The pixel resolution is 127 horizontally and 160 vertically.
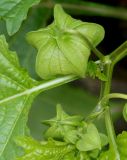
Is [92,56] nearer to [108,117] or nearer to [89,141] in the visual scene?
[108,117]

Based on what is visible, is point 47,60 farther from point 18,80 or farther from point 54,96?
point 54,96

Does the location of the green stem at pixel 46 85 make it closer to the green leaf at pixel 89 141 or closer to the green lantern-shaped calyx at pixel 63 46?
the green lantern-shaped calyx at pixel 63 46

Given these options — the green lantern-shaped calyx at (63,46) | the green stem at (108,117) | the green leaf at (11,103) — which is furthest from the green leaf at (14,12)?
the green stem at (108,117)

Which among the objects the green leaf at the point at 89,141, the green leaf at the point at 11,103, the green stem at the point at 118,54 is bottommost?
the green leaf at the point at 89,141

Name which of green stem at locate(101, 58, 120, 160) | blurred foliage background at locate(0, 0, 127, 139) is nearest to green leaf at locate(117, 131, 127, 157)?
green stem at locate(101, 58, 120, 160)

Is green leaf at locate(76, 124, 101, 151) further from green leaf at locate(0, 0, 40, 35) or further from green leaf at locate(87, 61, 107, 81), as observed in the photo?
green leaf at locate(0, 0, 40, 35)
